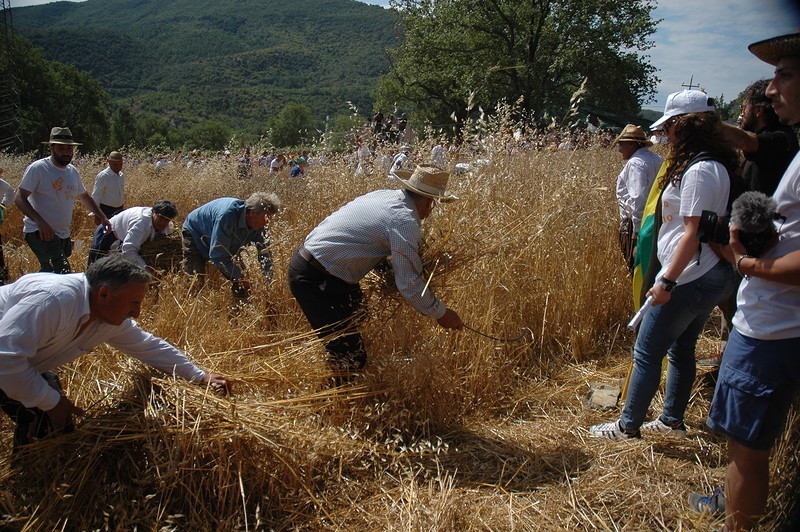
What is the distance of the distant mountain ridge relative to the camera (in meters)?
111

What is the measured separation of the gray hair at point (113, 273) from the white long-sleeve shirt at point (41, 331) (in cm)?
6

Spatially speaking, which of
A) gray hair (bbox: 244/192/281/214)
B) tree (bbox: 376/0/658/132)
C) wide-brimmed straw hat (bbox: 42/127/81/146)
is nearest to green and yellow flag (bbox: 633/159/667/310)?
gray hair (bbox: 244/192/281/214)

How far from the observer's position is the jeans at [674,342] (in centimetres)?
227

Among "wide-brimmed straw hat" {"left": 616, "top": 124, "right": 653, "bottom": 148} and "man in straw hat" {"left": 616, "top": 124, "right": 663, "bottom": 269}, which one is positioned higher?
"wide-brimmed straw hat" {"left": 616, "top": 124, "right": 653, "bottom": 148}

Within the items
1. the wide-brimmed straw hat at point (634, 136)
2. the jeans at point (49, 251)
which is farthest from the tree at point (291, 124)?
the wide-brimmed straw hat at point (634, 136)

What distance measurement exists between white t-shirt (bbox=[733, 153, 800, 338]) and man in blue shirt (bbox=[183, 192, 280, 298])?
3.07 m

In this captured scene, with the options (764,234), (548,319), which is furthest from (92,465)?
(548,319)

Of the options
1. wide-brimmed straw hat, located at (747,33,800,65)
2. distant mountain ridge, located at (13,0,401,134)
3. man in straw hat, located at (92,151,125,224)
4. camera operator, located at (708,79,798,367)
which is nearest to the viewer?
wide-brimmed straw hat, located at (747,33,800,65)

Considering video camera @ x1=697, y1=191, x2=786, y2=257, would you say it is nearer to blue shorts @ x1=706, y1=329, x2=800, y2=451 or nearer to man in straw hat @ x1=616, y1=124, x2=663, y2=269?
blue shorts @ x1=706, y1=329, x2=800, y2=451

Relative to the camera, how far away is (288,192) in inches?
313

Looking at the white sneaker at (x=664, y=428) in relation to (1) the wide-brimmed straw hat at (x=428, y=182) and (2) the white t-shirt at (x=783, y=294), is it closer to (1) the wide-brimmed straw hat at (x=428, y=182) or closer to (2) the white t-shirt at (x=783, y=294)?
(2) the white t-shirt at (x=783, y=294)

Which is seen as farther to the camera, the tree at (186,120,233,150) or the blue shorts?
the tree at (186,120,233,150)

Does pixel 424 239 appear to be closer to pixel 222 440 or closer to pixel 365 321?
pixel 365 321

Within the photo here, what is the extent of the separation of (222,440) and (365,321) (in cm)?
104
